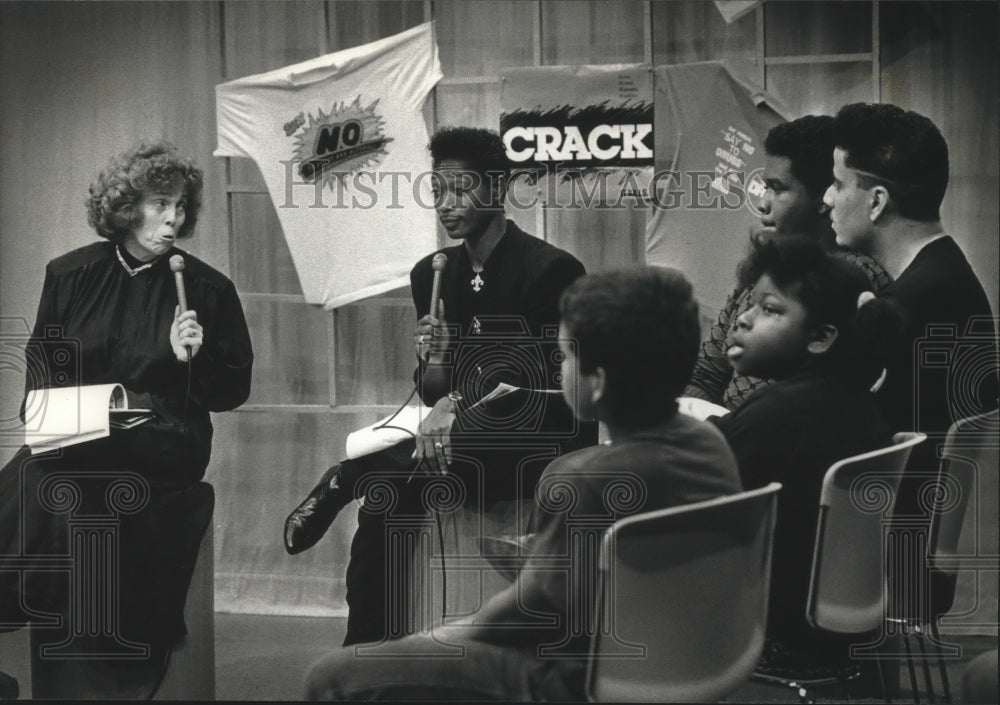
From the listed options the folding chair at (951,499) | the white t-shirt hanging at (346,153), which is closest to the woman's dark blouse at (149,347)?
the white t-shirt hanging at (346,153)

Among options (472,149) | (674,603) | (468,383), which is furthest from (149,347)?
(674,603)

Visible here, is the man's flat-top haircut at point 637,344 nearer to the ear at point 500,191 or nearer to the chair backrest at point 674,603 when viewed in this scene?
the chair backrest at point 674,603

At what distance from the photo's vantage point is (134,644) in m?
3.16

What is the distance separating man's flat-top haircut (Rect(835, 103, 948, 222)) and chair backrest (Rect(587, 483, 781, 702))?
1.14 meters

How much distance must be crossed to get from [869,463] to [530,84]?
1.34 meters

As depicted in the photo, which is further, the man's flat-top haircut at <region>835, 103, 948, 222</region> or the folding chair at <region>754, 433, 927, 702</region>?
the man's flat-top haircut at <region>835, 103, 948, 222</region>

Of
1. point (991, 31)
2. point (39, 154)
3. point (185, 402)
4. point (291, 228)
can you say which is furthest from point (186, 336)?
point (991, 31)

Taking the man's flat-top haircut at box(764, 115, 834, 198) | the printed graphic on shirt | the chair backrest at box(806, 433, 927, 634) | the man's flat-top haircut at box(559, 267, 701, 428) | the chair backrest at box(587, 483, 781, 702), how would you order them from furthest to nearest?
the printed graphic on shirt
the man's flat-top haircut at box(764, 115, 834, 198)
the chair backrest at box(806, 433, 927, 634)
the man's flat-top haircut at box(559, 267, 701, 428)
the chair backrest at box(587, 483, 781, 702)

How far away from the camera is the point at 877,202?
Answer: 295cm

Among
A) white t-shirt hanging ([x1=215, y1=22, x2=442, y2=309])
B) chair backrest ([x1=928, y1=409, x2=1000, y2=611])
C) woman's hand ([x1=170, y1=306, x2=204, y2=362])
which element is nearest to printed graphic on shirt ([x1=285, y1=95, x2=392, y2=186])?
white t-shirt hanging ([x1=215, y1=22, x2=442, y2=309])

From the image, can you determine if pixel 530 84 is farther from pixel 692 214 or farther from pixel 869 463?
pixel 869 463

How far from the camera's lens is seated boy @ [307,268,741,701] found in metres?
2.21

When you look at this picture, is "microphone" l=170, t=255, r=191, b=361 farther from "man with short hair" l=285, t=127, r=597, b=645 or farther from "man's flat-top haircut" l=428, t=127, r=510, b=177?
"man's flat-top haircut" l=428, t=127, r=510, b=177

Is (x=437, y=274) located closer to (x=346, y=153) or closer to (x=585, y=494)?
(x=346, y=153)
